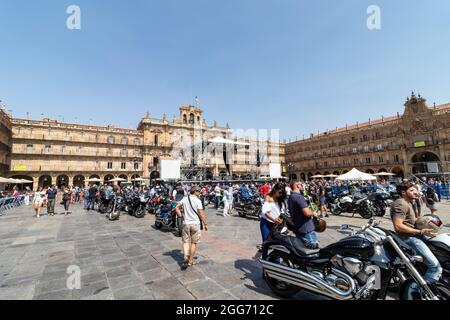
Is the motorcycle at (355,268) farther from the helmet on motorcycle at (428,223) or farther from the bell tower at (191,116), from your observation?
the bell tower at (191,116)

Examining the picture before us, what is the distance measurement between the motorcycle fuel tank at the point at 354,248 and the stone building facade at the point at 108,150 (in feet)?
77.3

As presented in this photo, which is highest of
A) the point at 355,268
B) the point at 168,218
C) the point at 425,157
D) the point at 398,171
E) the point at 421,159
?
the point at 425,157

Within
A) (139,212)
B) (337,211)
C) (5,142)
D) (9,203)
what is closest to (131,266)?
(139,212)

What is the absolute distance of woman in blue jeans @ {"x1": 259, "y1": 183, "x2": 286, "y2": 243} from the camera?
3.69 m

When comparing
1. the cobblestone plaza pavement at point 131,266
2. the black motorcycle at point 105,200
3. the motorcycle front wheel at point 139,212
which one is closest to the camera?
the cobblestone plaza pavement at point 131,266

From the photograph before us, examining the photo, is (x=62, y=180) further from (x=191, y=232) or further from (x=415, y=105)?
(x=415, y=105)

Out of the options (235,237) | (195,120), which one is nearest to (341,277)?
(235,237)

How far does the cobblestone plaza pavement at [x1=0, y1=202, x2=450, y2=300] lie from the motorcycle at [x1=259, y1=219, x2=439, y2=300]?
573 mm

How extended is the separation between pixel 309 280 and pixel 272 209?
152 centimetres

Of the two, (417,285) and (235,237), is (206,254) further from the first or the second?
(417,285)

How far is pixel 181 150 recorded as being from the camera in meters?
41.0

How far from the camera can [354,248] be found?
7.15ft

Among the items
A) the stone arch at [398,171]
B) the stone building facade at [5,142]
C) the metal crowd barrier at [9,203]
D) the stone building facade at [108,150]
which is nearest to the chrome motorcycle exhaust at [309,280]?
the metal crowd barrier at [9,203]

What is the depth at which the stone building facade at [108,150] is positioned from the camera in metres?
30.8
